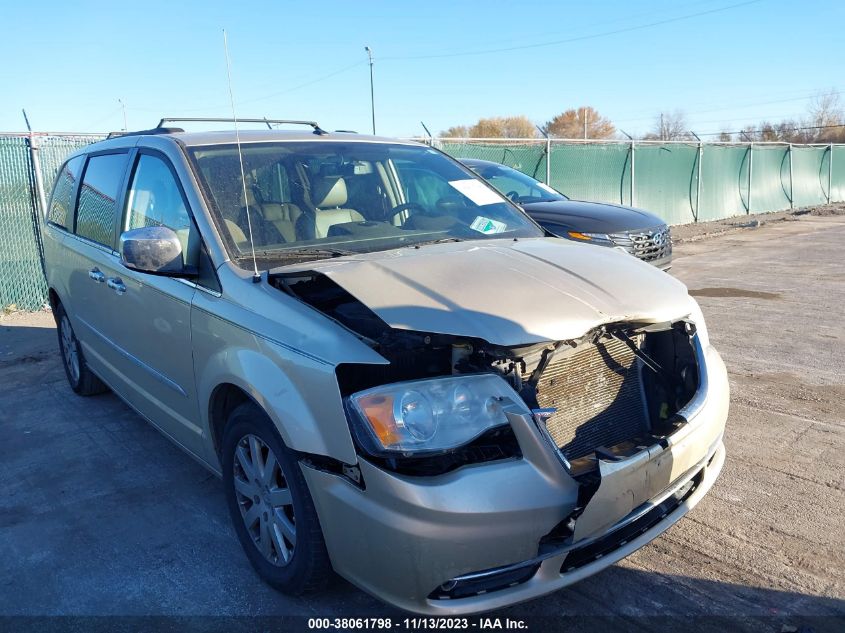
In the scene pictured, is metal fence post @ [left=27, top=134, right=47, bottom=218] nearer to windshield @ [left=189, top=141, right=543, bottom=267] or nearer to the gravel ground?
windshield @ [left=189, top=141, right=543, bottom=267]

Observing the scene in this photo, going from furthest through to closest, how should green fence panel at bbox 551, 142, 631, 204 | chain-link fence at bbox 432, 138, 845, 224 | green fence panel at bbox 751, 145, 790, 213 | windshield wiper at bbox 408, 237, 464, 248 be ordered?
1. green fence panel at bbox 751, 145, 790, 213
2. green fence panel at bbox 551, 142, 631, 204
3. chain-link fence at bbox 432, 138, 845, 224
4. windshield wiper at bbox 408, 237, 464, 248

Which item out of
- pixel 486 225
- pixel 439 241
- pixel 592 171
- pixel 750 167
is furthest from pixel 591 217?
pixel 750 167

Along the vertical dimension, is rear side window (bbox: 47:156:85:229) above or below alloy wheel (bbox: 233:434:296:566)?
above

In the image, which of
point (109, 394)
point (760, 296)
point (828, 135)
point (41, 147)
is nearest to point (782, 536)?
point (109, 394)

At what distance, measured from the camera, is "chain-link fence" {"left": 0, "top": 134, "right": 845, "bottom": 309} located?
909 centimetres

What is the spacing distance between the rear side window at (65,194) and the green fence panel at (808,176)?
22965mm

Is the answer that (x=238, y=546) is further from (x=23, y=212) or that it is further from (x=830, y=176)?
(x=830, y=176)

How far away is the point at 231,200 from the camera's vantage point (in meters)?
3.38

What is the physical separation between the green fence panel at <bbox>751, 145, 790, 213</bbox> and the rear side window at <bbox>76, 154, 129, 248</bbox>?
20302 mm

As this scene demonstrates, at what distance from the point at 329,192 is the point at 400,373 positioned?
4.76ft

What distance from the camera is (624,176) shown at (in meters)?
16.4

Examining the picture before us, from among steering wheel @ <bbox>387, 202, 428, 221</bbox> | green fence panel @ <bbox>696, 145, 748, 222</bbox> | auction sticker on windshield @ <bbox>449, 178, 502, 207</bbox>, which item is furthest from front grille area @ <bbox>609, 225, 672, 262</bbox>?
green fence panel @ <bbox>696, 145, 748, 222</bbox>

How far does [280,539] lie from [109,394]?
354 centimetres

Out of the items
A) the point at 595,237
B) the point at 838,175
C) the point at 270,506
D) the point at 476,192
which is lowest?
the point at 838,175
